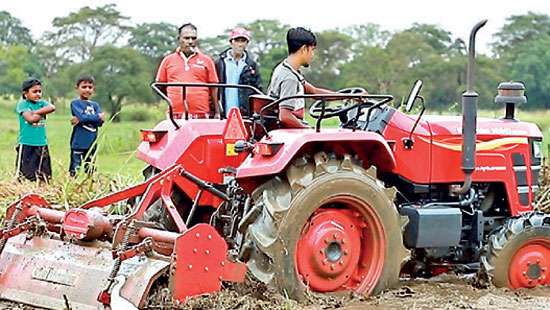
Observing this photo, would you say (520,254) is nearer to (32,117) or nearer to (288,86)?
(288,86)

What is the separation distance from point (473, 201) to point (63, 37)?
38986 millimetres

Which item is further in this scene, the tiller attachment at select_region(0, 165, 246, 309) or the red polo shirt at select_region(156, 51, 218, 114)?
the red polo shirt at select_region(156, 51, 218, 114)

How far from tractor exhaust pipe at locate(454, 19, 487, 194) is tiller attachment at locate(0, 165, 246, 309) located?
159cm

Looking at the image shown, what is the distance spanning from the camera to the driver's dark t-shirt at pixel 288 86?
6094 mm

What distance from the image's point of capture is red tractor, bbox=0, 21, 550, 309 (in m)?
5.37

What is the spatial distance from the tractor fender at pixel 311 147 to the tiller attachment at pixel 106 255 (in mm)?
521

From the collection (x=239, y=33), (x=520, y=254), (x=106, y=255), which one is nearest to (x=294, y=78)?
(x=106, y=255)

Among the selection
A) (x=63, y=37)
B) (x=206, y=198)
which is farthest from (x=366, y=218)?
(x=63, y=37)

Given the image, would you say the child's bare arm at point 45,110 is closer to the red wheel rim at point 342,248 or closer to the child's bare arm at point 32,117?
the child's bare arm at point 32,117

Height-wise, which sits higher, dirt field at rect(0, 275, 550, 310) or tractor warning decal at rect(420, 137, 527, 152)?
tractor warning decal at rect(420, 137, 527, 152)

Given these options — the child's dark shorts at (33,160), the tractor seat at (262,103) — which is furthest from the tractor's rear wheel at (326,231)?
the child's dark shorts at (33,160)

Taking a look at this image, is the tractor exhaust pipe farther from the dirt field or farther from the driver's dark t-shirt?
the driver's dark t-shirt

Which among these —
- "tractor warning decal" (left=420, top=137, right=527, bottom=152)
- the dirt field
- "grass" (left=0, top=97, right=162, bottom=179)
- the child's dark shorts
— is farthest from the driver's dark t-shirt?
the child's dark shorts

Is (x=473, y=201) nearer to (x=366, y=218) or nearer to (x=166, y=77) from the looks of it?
(x=366, y=218)
